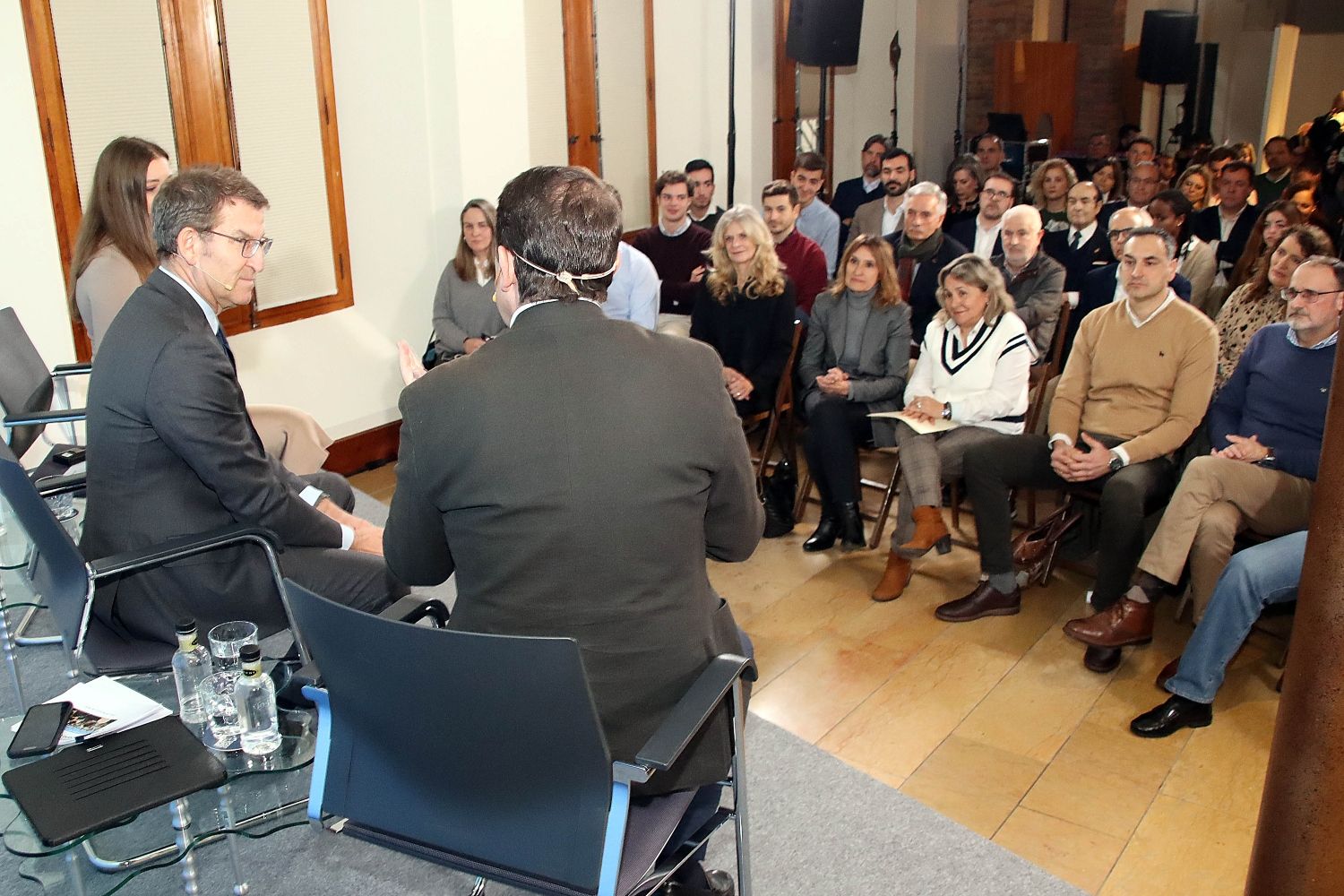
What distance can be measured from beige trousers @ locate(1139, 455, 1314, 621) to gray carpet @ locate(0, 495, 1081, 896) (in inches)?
50.2

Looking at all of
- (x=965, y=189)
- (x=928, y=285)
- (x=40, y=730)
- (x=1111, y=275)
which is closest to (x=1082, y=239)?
(x=1111, y=275)

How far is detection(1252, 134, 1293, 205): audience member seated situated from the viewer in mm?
7609

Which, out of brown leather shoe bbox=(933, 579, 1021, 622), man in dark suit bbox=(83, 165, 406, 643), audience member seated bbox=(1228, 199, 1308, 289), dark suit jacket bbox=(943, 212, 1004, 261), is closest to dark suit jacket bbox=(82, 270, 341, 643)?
man in dark suit bbox=(83, 165, 406, 643)

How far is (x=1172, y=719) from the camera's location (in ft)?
10.6

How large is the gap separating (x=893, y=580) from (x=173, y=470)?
8.19ft

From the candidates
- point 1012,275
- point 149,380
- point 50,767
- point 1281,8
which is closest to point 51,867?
point 50,767

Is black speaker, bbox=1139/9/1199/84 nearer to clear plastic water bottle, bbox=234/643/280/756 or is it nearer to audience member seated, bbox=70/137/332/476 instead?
audience member seated, bbox=70/137/332/476

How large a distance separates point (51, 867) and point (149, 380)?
92cm

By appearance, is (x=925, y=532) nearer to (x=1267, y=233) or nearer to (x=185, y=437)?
(x=1267, y=233)

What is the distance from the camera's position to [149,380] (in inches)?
92.7

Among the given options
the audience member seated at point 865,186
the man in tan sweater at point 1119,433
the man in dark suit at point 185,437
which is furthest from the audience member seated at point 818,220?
the man in dark suit at point 185,437

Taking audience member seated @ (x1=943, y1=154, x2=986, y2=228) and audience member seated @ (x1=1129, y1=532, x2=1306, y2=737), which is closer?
audience member seated @ (x1=1129, y1=532, x2=1306, y2=737)

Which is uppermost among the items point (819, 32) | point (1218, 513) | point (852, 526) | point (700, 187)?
point (819, 32)

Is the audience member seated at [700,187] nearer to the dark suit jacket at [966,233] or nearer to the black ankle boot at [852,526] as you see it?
the dark suit jacket at [966,233]
